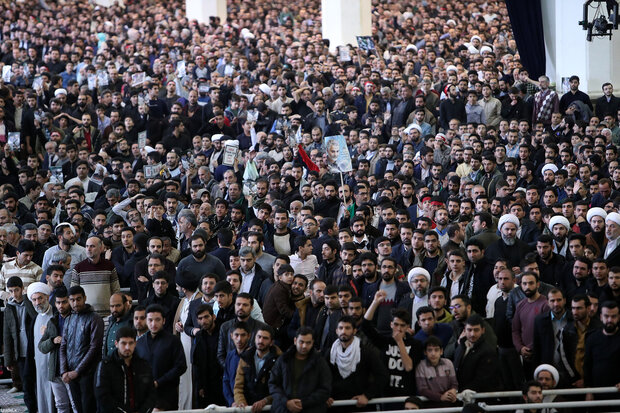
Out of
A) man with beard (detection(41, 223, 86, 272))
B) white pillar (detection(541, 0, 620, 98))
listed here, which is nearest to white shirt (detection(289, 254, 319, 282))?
man with beard (detection(41, 223, 86, 272))

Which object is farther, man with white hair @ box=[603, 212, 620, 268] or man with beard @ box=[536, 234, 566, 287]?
man with white hair @ box=[603, 212, 620, 268]

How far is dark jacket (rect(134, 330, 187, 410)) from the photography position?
10.1 m

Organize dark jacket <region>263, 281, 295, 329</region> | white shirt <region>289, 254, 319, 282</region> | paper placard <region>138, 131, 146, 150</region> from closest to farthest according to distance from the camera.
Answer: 1. dark jacket <region>263, 281, 295, 329</region>
2. white shirt <region>289, 254, 319, 282</region>
3. paper placard <region>138, 131, 146, 150</region>

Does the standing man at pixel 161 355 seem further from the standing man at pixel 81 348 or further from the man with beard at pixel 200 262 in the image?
the man with beard at pixel 200 262

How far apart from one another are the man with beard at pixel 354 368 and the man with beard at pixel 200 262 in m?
2.46

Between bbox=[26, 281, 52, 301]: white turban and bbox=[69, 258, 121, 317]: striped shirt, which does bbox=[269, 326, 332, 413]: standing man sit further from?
bbox=[69, 258, 121, 317]: striped shirt

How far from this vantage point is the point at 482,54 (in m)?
23.8

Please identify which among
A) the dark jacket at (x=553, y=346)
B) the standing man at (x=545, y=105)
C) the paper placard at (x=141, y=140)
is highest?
the standing man at (x=545, y=105)

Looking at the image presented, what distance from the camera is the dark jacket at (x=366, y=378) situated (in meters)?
9.66

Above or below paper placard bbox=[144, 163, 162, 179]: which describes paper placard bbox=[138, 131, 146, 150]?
above

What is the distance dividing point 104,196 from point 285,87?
17.0 ft

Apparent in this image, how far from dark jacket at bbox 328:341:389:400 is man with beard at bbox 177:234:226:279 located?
2.56 m

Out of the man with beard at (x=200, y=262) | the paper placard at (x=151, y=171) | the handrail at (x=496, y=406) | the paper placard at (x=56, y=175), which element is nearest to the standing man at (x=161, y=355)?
the handrail at (x=496, y=406)

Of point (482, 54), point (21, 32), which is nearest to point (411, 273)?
point (482, 54)
